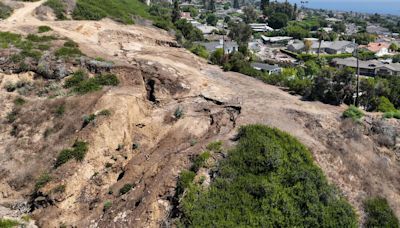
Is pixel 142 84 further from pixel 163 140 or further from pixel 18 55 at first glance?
pixel 18 55

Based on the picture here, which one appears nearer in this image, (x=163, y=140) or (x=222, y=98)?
(x=163, y=140)

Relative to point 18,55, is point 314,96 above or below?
below

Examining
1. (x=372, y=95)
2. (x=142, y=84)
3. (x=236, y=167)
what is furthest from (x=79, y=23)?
(x=372, y=95)

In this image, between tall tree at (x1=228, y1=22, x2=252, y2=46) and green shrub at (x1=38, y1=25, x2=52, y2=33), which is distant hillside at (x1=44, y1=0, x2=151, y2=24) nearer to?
green shrub at (x1=38, y1=25, x2=52, y2=33)

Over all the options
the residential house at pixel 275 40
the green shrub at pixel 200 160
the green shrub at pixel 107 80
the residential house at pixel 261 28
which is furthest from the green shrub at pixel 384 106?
the residential house at pixel 261 28

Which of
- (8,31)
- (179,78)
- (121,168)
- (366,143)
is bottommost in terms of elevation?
(121,168)

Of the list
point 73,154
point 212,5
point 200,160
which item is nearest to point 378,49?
point 200,160
